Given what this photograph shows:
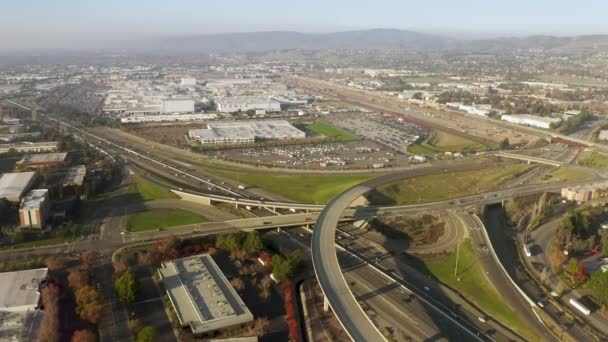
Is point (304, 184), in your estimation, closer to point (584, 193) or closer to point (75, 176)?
point (75, 176)

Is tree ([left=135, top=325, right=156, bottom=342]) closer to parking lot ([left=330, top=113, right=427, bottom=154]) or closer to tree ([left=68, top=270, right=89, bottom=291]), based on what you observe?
tree ([left=68, top=270, right=89, bottom=291])

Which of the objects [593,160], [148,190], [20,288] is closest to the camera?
[20,288]

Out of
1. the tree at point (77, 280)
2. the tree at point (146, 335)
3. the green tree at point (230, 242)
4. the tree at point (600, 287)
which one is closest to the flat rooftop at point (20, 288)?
the tree at point (77, 280)

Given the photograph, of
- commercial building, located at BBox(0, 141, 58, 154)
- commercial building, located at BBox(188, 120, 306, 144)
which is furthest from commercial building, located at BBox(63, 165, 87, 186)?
commercial building, located at BBox(188, 120, 306, 144)

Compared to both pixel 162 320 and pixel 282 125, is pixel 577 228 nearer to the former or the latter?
pixel 162 320

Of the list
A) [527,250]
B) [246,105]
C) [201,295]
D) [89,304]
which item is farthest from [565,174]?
[246,105]
